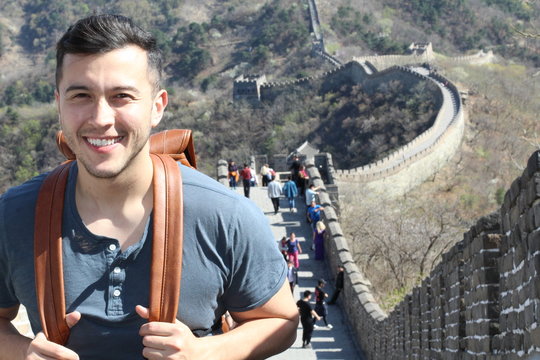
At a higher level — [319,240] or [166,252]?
[166,252]

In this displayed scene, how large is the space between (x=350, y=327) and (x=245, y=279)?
10.5 m

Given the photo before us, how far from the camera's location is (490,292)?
4.65 meters

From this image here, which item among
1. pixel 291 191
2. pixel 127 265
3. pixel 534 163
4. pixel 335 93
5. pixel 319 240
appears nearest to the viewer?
pixel 127 265

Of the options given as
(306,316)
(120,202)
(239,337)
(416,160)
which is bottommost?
(416,160)

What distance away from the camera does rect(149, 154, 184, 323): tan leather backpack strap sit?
8.98 feet

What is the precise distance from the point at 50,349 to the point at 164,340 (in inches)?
12.4

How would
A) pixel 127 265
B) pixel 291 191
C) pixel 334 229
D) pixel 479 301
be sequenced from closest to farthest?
pixel 127 265 < pixel 479 301 < pixel 334 229 < pixel 291 191

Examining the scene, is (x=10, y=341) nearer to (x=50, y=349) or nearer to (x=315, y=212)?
(x=50, y=349)

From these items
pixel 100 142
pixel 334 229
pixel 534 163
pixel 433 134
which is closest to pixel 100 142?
pixel 100 142

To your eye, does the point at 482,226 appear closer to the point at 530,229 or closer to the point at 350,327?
the point at 530,229

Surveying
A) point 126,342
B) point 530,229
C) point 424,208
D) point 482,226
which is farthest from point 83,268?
point 424,208

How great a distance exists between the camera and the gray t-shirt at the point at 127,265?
9.23 ft

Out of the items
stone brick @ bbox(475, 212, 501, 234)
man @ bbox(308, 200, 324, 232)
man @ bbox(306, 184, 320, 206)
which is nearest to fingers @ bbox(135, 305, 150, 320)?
stone brick @ bbox(475, 212, 501, 234)

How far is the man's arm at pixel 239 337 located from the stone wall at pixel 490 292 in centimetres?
93
